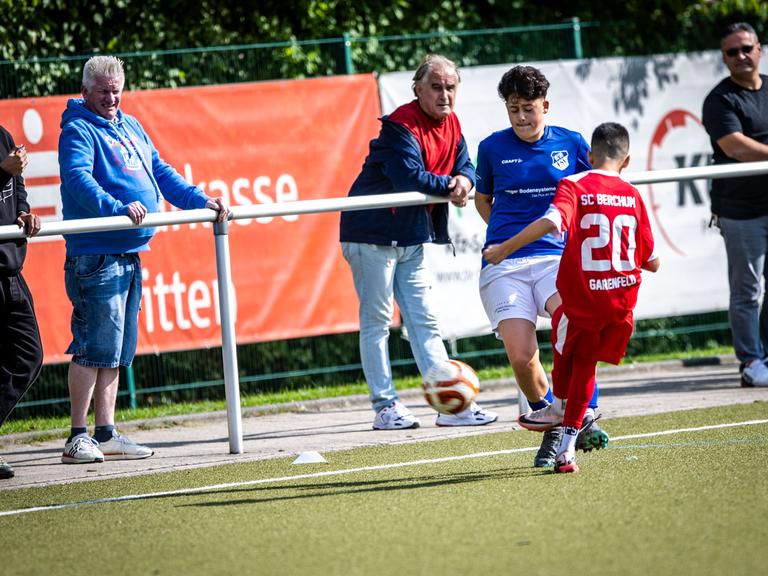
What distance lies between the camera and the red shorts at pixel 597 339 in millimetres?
5988

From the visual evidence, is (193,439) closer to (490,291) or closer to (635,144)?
(490,291)

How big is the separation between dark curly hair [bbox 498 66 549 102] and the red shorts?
46.7 inches

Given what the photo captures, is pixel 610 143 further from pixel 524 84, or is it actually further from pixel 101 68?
pixel 101 68

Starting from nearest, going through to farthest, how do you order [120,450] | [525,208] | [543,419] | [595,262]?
[595,262]
[543,419]
[525,208]
[120,450]

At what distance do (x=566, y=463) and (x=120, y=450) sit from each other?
2843 millimetres

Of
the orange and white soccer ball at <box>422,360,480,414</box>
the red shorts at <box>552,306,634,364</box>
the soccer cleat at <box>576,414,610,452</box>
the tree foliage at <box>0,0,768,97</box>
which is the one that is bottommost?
the soccer cleat at <box>576,414,610,452</box>

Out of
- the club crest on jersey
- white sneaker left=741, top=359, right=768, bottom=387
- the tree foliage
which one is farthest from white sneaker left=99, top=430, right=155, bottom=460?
white sneaker left=741, top=359, right=768, bottom=387

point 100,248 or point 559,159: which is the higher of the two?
point 559,159

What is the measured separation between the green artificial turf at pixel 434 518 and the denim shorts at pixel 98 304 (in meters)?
0.96

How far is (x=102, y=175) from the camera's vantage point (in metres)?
7.38

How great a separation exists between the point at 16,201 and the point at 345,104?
394 cm

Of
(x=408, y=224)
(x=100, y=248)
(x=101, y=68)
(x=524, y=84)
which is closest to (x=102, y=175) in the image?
(x=100, y=248)

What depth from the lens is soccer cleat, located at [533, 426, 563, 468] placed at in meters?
6.25

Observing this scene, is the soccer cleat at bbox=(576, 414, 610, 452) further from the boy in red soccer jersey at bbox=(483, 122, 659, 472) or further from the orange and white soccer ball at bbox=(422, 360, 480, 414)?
the orange and white soccer ball at bbox=(422, 360, 480, 414)
